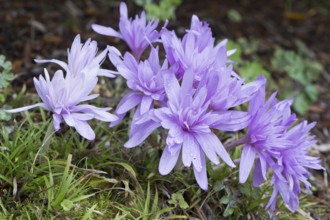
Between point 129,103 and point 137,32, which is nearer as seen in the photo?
point 129,103

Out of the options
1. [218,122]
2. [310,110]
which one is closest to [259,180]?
[218,122]

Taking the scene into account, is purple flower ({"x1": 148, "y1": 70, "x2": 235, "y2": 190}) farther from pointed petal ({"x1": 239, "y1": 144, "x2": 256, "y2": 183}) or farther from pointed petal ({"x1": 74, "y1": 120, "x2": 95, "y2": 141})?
pointed petal ({"x1": 74, "y1": 120, "x2": 95, "y2": 141})

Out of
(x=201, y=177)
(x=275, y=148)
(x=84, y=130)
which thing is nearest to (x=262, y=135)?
(x=275, y=148)

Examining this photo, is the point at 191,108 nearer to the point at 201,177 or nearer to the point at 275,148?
the point at 201,177

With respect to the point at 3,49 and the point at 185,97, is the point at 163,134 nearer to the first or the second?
the point at 185,97

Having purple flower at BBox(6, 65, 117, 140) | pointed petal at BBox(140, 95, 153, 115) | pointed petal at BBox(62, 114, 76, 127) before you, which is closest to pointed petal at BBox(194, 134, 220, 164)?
pointed petal at BBox(140, 95, 153, 115)

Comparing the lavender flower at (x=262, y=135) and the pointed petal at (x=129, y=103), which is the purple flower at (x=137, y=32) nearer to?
the pointed petal at (x=129, y=103)

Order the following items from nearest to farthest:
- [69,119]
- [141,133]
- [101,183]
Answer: [69,119], [141,133], [101,183]
